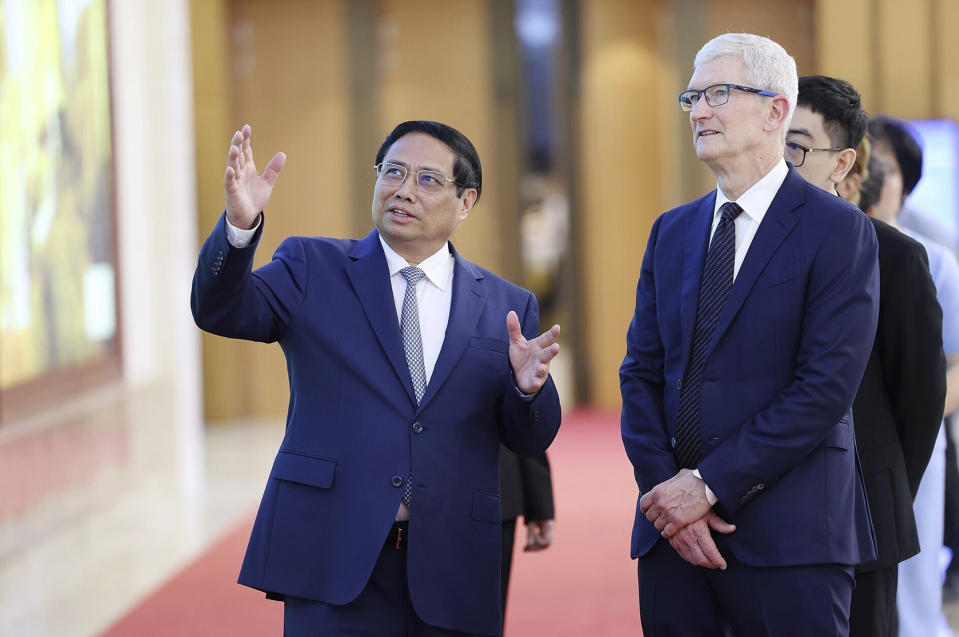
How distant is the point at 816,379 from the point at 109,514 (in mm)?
5920

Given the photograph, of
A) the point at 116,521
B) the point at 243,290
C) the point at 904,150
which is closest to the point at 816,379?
the point at 243,290

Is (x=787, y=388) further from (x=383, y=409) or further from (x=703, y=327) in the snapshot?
(x=383, y=409)

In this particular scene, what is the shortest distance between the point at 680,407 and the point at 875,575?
68cm

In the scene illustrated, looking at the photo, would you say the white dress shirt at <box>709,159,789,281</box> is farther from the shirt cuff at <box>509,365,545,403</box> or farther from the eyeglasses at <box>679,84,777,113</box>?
the shirt cuff at <box>509,365,545,403</box>

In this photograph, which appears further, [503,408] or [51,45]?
[51,45]

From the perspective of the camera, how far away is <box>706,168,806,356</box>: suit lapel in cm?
245

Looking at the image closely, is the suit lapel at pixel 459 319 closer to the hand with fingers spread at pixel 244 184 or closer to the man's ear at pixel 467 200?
the man's ear at pixel 467 200

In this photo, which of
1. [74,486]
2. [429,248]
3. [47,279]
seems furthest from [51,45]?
[429,248]

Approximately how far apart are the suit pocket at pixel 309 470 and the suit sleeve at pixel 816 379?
0.79 meters

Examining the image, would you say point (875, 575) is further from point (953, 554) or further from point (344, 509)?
point (953, 554)

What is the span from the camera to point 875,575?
2.77 m

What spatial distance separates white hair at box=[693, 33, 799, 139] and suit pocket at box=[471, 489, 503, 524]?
40.9 inches

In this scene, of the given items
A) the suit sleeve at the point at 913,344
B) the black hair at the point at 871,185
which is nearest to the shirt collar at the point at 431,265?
the suit sleeve at the point at 913,344

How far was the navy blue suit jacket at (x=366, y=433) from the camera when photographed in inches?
100
